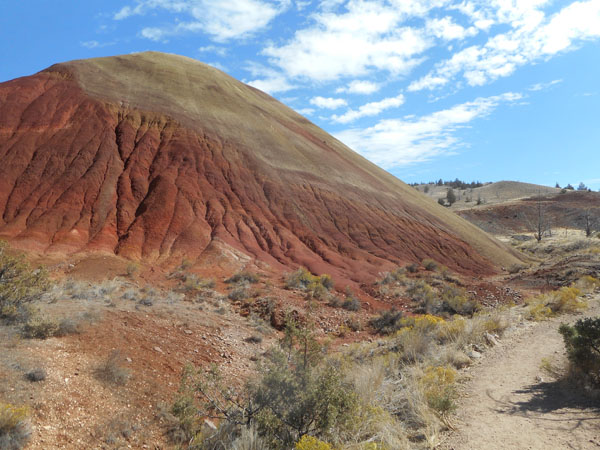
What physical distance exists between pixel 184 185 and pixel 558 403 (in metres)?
23.9

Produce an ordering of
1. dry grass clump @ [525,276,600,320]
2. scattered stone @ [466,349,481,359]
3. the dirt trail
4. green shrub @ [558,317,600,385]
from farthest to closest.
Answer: dry grass clump @ [525,276,600,320], scattered stone @ [466,349,481,359], green shrub @ [558,317,600,385], the dirt trail

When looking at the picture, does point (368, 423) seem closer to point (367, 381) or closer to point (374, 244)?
point (367, 381)

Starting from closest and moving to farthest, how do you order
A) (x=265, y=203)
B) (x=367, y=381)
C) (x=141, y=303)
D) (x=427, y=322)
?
(x=367, y=381) → (x=427, y=322) → (x=141, y=303) → (x=265, y=203)

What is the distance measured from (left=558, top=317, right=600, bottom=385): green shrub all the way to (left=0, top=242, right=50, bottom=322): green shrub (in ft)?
35.0

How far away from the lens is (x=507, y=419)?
5.23m

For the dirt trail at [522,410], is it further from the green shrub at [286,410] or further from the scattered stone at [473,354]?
the green shrub at [286,410]

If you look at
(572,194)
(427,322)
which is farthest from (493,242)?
(572,194)

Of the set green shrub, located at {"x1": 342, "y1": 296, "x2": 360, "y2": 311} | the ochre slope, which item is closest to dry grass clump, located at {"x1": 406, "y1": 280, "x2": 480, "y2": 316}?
green shrub, located at {"x1": 342, "y1": 296, "x2": 360, "y2": 311}

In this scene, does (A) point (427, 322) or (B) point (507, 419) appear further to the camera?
(A) point (427, 322)

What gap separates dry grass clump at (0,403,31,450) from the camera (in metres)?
4.45

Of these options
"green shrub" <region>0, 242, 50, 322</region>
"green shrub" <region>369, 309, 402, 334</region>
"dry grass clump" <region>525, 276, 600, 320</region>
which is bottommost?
"green shrub" <region>369, 309, 402, 334</region>

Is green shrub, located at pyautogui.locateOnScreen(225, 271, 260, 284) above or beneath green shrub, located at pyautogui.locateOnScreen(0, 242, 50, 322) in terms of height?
beneath

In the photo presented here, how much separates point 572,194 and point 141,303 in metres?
86.8

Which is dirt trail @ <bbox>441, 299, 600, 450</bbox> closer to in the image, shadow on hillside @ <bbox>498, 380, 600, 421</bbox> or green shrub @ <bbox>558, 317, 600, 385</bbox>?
shadow on hillside @ <bbox>498, 380, 600, 421</bbox>
